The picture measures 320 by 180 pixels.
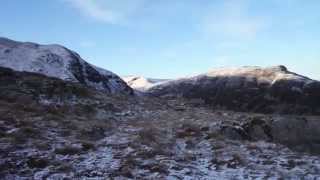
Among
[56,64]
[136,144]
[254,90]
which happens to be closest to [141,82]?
[254,90]

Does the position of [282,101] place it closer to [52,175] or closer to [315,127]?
[315,127]

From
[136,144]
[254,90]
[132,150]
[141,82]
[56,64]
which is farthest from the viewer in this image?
[141,82]

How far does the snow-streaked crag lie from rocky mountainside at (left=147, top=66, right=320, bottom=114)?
2352 cm

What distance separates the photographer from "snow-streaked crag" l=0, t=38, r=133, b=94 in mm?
61312

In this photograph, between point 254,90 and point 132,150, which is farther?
point 254,90

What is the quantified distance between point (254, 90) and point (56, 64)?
39258 millimetres

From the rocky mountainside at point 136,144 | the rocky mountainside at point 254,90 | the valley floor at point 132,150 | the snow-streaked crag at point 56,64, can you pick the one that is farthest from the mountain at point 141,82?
the valley floor at point 132,150

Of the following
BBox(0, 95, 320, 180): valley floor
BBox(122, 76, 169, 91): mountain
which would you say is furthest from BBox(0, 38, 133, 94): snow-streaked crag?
BBox(122, 76, 169, 91): mountain

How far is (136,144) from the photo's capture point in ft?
82.2

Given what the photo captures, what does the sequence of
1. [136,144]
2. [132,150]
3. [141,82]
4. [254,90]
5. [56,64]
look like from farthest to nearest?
[141,82] → [254,90] → [56,64] → [136,144] → [132,150]

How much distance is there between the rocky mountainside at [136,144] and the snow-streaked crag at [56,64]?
2273 centimetres

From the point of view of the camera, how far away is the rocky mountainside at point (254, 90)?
80250 millimetres

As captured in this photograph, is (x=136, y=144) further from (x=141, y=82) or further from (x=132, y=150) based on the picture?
(x=141, y=82)

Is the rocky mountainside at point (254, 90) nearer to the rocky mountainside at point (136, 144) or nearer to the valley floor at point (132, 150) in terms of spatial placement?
the rocky mountainside at point (136, 144)
